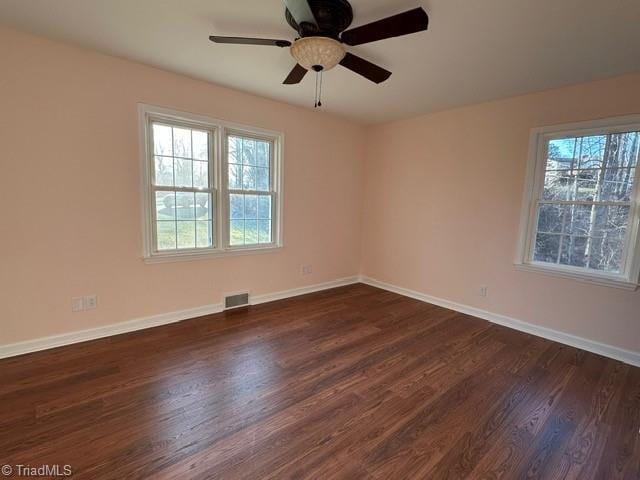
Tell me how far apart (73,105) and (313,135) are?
2.61 metres

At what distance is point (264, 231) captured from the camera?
3891mm

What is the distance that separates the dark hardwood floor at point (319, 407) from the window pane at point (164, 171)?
1.51m

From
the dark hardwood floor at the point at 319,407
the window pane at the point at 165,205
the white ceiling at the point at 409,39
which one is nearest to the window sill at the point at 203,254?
the window pane at the point at 165,205

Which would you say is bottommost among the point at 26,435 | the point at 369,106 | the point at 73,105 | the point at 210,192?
the point at 26,435

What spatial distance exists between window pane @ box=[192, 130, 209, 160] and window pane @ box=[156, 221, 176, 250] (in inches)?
31.0

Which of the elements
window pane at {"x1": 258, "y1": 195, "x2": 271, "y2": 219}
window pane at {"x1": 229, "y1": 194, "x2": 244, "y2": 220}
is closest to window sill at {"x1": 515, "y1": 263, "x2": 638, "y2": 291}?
window pane at {"x1": 258, "y1": 195, "x2": 271, "y2": 219}

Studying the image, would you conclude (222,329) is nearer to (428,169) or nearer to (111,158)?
(111,158)

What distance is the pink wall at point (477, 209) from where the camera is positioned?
2.78 m

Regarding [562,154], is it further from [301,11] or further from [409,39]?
[301,11]

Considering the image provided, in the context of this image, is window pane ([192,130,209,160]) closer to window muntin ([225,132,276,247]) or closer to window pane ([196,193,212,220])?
window muntin ([225,132,276,247])

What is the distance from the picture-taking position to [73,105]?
8.16 feet

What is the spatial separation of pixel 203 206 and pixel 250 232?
2.20ft

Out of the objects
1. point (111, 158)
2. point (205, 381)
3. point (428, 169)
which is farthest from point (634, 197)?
point (111, 158)

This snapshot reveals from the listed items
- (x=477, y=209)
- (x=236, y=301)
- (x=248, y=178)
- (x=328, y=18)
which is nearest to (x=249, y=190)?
(x=248, y=178)
